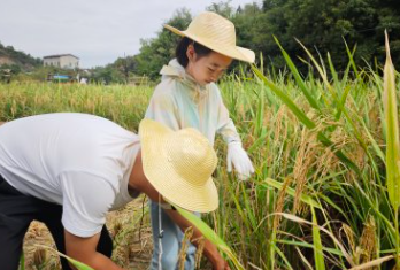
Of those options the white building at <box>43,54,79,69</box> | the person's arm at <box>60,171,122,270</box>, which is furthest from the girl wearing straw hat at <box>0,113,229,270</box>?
the white building at <box>43,54,79,69</box>

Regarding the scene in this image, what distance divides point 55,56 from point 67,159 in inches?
3656

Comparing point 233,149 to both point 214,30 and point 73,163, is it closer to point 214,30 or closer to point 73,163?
point 214,30

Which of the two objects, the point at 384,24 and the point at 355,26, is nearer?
the point at 384,24

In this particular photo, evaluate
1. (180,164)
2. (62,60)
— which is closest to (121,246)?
(180,164)

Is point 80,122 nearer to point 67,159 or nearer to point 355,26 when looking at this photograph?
point 67,159

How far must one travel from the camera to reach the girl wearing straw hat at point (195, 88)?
1423mm

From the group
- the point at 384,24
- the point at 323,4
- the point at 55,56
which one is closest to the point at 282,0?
the point at 323,4

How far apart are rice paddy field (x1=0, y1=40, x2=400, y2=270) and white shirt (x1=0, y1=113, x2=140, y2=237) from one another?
34cm

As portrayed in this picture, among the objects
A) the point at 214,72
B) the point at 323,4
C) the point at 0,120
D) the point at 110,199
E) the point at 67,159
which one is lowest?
the point at 0,120

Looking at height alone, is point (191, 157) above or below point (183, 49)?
below

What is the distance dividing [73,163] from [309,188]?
755mm

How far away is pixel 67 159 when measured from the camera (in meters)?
1.14

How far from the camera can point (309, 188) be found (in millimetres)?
1263

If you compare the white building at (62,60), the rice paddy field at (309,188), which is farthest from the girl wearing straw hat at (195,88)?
the white building at (62,60)
